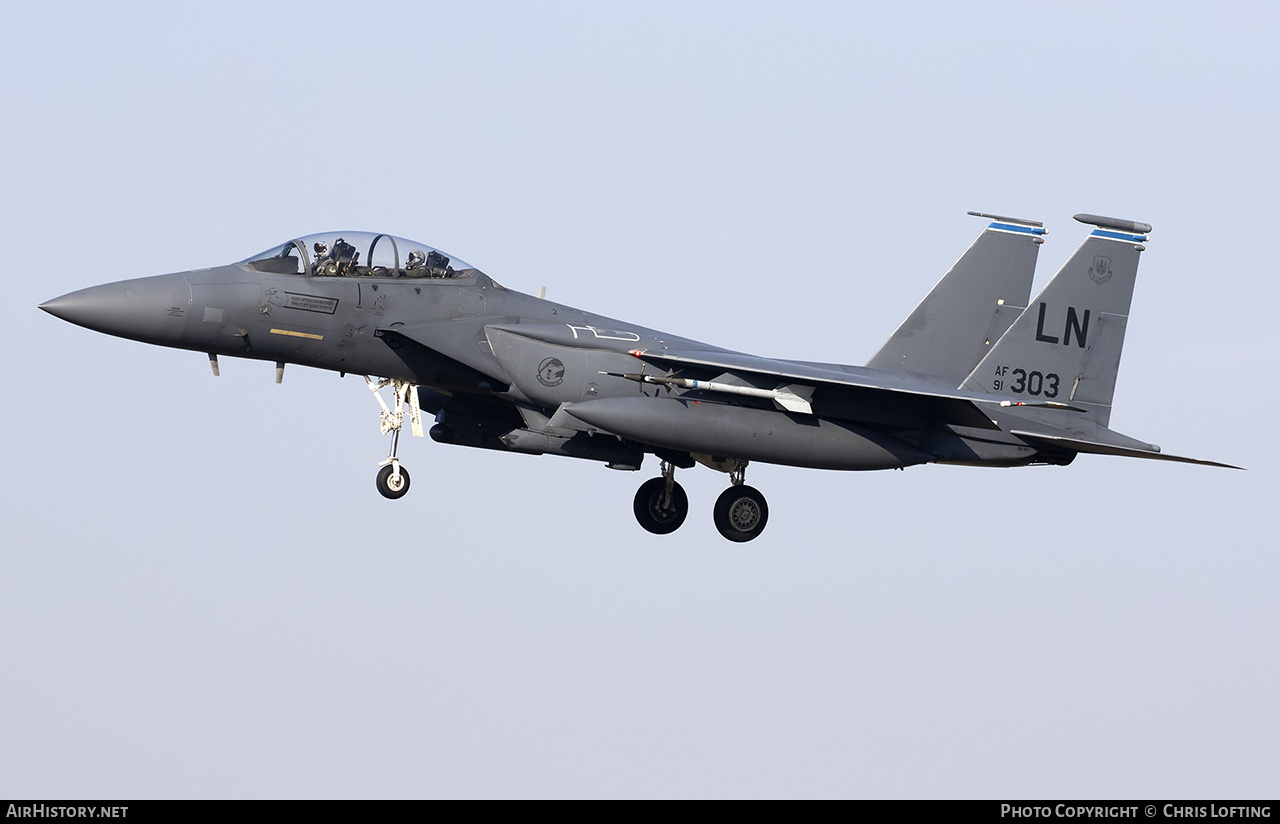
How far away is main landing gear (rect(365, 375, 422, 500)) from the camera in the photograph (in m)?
19.5

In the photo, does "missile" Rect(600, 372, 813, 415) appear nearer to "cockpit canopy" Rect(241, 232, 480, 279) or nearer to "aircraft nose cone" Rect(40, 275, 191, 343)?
"cockpit canopy" Rect(241, 232, 480, 279)

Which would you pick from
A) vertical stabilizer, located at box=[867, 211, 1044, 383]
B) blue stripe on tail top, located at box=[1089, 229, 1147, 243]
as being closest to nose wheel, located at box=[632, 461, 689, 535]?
vertical stabilizer, located at box=[867, 211, 1044, 383]

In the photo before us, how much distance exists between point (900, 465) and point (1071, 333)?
11.8 feet

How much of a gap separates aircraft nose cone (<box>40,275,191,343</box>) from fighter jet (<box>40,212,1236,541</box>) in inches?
0.8

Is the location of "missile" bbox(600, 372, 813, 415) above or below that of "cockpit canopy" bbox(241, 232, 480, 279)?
below

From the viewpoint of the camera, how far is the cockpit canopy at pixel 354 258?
19.2 meters

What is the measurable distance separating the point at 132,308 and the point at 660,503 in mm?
7441

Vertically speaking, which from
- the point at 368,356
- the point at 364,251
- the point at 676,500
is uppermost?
the point at 364,251

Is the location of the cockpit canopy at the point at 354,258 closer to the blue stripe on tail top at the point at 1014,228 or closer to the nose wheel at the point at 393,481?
the nose wheel at the point at 393,481

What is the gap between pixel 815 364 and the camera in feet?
69.8

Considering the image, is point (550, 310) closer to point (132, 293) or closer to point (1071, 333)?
point (132, 293)

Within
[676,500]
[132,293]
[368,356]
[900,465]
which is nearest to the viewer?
[132,293]

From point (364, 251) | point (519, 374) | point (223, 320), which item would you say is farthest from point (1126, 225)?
point (223, 320)

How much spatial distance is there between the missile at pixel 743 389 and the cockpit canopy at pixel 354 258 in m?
2.47
